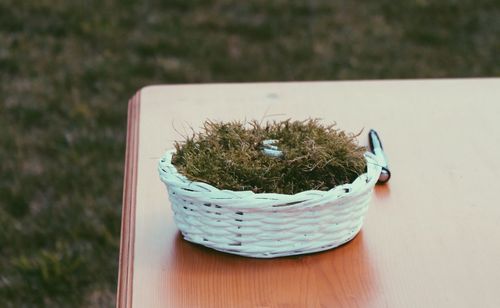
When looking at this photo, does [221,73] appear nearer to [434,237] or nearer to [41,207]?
[41,207]

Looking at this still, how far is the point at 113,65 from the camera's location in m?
3.22

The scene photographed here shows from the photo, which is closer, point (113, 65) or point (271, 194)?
point (271, 194)

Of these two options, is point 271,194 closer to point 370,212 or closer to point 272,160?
point 272,160

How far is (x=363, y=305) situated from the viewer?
112 cm

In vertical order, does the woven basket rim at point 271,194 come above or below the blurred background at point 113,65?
below

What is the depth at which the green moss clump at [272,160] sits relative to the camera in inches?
46.0

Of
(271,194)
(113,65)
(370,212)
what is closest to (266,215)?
(271,194)

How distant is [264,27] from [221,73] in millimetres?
373

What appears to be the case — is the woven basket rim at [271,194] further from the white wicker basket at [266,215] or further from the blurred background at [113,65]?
the blurred background at [113,65]

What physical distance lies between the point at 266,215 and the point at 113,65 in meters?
2.18

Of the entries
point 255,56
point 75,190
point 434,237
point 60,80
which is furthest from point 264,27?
point 434,237

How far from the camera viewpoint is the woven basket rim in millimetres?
1125

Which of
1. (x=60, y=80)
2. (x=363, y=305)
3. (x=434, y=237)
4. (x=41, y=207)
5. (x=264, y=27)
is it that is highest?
(x=264, y=27)

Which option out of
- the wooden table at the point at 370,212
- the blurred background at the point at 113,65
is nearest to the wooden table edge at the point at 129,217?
the wooden table at the point at 370,212
